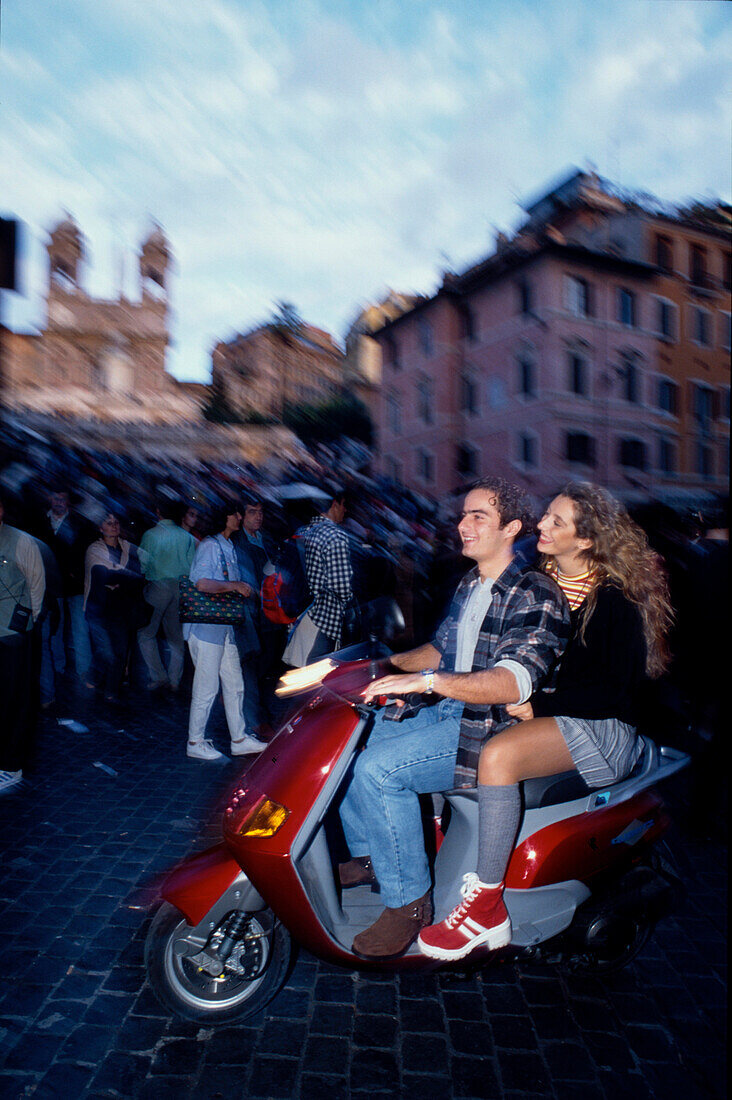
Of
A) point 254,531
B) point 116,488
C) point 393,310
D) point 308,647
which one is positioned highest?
point 393,310

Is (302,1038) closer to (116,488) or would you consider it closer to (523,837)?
(523,837)

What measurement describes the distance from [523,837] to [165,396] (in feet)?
113

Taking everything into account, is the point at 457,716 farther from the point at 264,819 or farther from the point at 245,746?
the point at 245,746

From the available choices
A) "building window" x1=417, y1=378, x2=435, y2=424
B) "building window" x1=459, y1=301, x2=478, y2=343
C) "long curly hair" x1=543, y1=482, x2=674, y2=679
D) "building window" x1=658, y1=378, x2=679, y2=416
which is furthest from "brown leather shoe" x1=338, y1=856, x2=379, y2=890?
"building window" x1=417, y1=378, x2=435, y2=424

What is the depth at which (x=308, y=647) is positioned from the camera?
4.75 metres

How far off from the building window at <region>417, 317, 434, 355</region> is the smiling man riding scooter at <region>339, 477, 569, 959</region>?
584 centimetres

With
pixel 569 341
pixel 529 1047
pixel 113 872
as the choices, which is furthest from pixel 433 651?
pixel 569 341

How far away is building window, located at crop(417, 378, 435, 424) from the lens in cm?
924

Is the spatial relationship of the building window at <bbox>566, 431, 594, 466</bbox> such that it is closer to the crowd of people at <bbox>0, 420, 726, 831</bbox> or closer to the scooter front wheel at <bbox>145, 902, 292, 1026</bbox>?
the crowd of people at <bbox>0, 420, 726, 831</bbox>

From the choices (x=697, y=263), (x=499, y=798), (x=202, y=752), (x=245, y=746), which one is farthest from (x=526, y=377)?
(x=499, y=798)

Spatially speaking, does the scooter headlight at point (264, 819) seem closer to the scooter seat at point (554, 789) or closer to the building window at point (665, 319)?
the scooter seat at point (554, 789)

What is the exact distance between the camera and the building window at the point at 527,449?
8.57m

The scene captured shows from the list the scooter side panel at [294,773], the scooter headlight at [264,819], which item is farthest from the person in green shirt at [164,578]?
the scooter headlight at [264,819]

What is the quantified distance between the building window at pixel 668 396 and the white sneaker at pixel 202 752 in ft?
15.3
